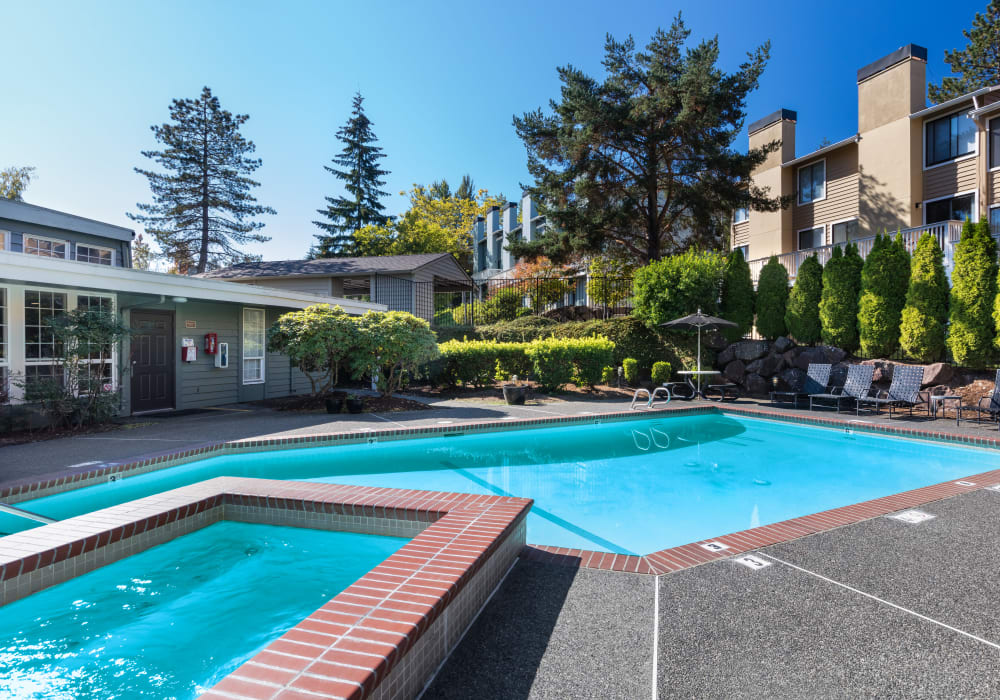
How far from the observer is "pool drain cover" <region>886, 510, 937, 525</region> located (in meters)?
3.88

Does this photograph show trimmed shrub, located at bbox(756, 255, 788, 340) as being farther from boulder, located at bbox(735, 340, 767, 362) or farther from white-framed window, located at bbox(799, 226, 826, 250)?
white-framed window, located at bbox(799, 226, 826, 250)

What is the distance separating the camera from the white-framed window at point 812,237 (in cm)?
1716

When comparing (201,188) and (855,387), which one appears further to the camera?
(201,188)

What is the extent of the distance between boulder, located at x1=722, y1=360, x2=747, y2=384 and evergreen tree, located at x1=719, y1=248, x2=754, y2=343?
0.95 meters

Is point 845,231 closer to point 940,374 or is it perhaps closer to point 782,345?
point 782,345

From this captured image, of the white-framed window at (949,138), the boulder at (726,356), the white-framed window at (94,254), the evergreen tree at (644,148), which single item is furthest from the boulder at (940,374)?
the white-framed window at (94,254)

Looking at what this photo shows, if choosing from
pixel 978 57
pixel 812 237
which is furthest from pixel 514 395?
pixel 978 57

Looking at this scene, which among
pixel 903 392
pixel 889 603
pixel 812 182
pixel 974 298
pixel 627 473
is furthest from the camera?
pixel 812 182

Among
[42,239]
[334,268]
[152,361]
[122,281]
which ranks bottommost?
[152,361]

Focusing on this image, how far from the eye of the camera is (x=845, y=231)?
53.4 ft

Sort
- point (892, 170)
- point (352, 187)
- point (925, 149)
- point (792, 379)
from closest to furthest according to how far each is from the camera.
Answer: point (792, 379), point (925, 149), point (892, 170), point (352, 187)

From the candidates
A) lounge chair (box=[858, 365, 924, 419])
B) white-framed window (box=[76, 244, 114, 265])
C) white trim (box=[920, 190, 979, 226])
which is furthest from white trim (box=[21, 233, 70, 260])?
white trim (box=[920, 190, 979, 226])

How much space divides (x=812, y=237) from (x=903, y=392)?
985 centimetres

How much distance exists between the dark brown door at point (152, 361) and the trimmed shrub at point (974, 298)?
16.0 meters
